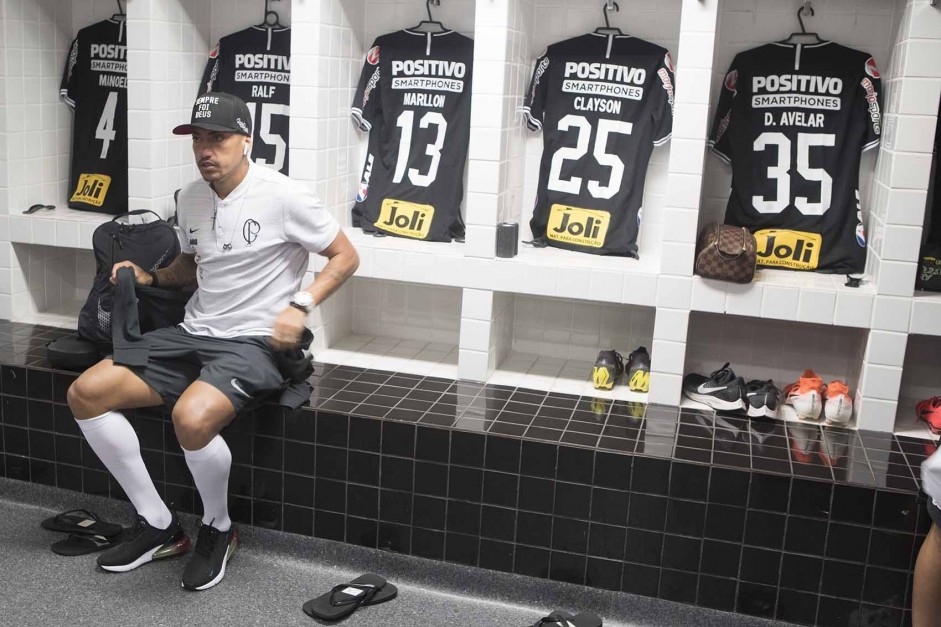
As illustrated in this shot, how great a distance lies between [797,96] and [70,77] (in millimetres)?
3341

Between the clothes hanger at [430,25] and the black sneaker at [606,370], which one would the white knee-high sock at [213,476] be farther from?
the clothes hanger at [430,25]

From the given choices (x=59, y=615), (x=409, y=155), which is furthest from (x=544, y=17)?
(x=59, y=615)

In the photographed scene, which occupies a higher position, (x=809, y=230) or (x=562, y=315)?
(x=809, y=230)

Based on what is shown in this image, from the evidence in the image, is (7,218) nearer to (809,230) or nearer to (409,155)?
(409,155)

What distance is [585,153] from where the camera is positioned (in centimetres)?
425

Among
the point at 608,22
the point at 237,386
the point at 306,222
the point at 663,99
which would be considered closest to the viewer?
the point at 237,386

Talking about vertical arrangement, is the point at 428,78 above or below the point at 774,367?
above

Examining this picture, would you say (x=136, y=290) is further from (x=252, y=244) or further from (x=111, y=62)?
(x=111, y=62)

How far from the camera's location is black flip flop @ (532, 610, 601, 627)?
3.15m

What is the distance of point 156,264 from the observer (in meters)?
3.63

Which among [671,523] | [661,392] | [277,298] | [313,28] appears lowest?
[671,523]

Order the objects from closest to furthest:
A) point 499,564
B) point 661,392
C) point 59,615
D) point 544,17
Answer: point 59,615, point 499,564, point 661,392, point 544,17

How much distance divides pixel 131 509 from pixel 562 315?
200 centimetres

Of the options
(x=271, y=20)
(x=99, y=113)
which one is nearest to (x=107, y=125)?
(x=99, y=113)
